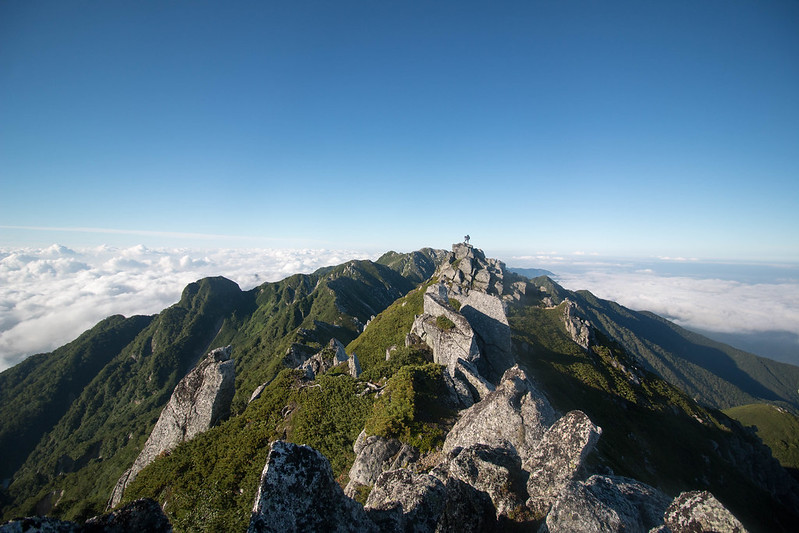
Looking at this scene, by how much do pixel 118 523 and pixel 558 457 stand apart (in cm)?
1273

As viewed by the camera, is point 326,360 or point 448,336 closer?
point 448,336

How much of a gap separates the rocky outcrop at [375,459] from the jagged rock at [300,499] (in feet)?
28.6

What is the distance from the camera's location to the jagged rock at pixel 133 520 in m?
6.07

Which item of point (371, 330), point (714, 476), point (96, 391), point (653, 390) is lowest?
point (96, 391)

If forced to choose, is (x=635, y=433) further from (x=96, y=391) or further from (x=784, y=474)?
(x=96, y=391)

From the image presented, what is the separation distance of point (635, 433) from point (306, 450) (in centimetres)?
4891

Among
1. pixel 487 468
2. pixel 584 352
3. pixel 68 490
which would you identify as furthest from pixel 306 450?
pixel 68 490

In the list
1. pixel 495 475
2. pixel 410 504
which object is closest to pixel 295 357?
pixel 495 475

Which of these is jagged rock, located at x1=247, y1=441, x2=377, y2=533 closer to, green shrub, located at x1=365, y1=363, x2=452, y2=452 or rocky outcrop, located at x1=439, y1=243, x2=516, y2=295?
green shrub, located at x1=365, y1=363, x2=452, y2=452

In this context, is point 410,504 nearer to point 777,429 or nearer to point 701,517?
point 701,517

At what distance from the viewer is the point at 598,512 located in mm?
7660

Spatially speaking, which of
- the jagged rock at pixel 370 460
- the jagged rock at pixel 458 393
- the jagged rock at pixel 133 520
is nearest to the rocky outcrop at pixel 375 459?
the jagged rock at pixel 370 460

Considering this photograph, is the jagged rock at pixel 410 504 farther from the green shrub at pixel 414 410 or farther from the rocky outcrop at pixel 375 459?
the green shrub at pixel 414 410

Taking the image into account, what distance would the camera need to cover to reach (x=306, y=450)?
7828mm
